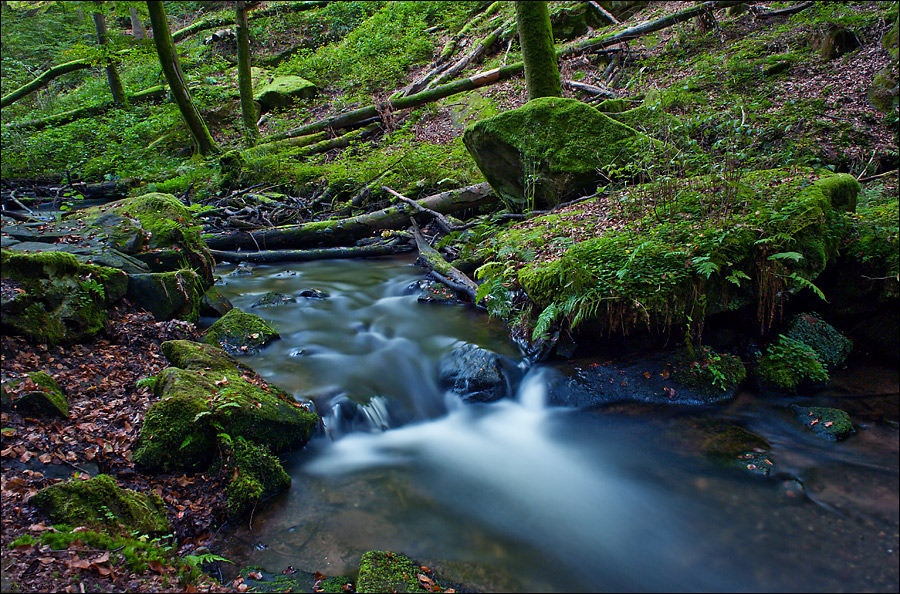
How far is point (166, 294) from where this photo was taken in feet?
20.3

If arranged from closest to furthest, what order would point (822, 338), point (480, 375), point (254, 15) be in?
point (822, 338) → point (480, 375) → point (254, 15)

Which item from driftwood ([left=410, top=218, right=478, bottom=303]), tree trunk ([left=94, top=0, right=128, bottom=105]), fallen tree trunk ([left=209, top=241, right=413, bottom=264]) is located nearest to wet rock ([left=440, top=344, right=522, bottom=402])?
driftwood ([left=410, top=218, right=478, bottom=303])

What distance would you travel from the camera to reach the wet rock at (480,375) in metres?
5.68

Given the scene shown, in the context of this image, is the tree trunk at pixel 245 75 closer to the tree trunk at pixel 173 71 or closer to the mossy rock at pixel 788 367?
the tree trunk at pixel 173 71

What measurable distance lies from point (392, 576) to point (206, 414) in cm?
202

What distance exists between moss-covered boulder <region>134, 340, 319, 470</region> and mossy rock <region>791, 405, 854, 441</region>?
4612 mm

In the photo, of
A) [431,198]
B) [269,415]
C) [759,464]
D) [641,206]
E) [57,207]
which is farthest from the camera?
[57,207]

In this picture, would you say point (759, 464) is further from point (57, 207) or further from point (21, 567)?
point (57, 207)

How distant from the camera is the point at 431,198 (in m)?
10.2

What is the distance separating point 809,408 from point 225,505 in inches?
202

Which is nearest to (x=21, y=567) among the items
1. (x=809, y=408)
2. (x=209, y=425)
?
(x=209, y=425)

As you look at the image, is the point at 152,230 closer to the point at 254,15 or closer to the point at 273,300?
the point at 273,300

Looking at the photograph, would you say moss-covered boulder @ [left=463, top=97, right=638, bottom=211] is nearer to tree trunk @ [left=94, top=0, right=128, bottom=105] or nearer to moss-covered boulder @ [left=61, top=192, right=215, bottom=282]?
moss-covered boulder @ [left=61, top=192, right=215, bottom=282]

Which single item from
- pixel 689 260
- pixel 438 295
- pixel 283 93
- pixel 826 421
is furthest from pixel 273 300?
pixel 283 93
